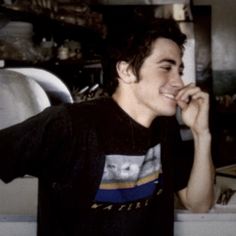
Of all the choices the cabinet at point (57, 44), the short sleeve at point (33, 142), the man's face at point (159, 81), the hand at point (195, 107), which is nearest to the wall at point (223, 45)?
the cabinet at point (57, 44)

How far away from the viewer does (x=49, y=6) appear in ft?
7.72

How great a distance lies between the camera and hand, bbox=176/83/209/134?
1.31 metres

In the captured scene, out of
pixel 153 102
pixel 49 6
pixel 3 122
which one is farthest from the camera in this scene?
pixel 49 6

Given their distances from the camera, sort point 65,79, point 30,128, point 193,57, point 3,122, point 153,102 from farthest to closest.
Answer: point 193,57 < point 65,79 < point 3,122 < point 153,102 < point 30,128

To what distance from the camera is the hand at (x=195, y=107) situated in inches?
51.7

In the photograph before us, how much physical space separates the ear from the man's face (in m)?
0.02

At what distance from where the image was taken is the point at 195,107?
1.35 metres

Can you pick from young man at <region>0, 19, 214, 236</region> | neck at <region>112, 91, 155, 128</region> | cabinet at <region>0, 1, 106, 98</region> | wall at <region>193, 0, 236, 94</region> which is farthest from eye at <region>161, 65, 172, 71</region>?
wall at <region>193, 0, 236, 94</region>

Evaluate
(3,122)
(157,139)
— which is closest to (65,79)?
(3,122)

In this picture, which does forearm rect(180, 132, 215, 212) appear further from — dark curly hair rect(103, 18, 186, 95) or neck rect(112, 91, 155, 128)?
dark curly hair rect(103, 18, 186, 95)

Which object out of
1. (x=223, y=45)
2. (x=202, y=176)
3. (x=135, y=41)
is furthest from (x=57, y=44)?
(x=223, y=45)

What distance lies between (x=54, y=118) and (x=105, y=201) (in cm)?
25

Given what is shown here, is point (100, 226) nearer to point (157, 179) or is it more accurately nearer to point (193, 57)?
point (157, 179)

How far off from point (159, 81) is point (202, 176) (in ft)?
1.00
